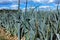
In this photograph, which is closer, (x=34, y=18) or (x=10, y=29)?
(x=34, y=18)

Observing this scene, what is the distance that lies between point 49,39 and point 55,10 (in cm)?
168

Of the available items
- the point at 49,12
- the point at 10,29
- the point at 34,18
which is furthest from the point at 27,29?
the point at 10,29

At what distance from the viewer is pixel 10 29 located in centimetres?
907

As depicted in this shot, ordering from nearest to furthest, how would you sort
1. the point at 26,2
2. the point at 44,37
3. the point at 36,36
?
the point at 44,37
the point at 36,36
the point at 26,2

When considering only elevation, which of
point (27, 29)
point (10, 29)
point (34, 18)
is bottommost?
point (10, 29)

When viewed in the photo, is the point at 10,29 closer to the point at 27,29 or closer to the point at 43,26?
the point at 27,29

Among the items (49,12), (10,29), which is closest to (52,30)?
(49,12)

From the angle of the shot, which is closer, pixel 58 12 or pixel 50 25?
pixel 50 25

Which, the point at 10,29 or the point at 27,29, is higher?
the point at 27,29

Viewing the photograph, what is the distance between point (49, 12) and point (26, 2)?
82 cm

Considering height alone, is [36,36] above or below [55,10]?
below

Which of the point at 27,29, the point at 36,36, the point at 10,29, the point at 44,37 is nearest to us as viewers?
the point at 44,37

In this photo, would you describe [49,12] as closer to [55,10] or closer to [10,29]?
[55,10]

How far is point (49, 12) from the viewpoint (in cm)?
703
